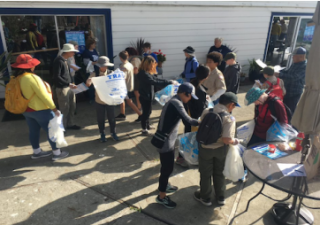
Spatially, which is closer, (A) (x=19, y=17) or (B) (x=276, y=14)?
(A) (x=19, y=17)

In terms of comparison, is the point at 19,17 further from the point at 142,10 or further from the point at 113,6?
the point at 142,10

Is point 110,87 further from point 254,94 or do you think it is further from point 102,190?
point 254,94

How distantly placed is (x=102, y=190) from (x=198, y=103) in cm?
203

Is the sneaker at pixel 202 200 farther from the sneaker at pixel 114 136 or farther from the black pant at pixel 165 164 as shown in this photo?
the sneaker at pixel 114 136

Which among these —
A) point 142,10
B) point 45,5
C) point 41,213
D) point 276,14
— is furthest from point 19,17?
point 276,14

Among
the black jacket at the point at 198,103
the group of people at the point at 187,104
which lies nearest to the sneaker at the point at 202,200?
the group of people at the point at 187,104

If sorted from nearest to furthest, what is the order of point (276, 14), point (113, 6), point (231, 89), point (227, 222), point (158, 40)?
point (227, 222), point (231, 89), point (113, 6), point (158, 40), point (276, 14)

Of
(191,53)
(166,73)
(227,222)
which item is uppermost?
(191,53)

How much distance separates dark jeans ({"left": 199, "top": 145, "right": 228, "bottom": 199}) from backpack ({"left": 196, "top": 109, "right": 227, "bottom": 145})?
249 millimetres

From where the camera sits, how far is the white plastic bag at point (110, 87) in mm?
4676

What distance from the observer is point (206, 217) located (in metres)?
3.41

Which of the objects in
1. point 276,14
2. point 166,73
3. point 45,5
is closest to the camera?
point 45,5

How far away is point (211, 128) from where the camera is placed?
3.00 meters

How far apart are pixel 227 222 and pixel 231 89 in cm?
287
